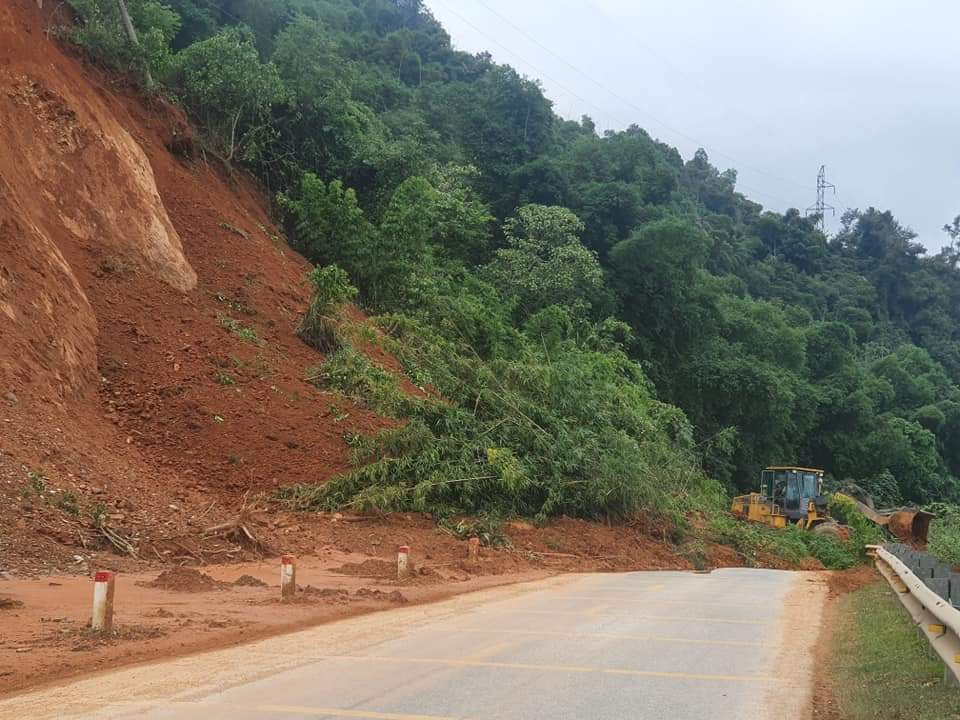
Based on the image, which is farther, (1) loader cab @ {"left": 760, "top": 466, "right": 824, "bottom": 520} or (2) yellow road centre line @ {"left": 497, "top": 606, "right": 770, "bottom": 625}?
(1) loader cab @ {"left": 760, "top": 466, "right": 824, "bottom": 520}

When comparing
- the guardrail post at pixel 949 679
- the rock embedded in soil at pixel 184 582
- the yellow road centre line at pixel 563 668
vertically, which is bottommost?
the rock embedded in soil at pixel 184 582

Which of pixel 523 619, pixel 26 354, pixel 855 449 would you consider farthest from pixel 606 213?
pixel 523 619

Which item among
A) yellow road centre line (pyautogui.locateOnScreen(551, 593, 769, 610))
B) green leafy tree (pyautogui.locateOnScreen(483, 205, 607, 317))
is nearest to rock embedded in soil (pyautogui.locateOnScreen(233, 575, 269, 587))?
yellow road centre line (pyautogui.locateOnScreen(551, 593, 769, 610))

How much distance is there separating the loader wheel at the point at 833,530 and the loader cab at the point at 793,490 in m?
2.38

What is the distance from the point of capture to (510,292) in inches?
1695

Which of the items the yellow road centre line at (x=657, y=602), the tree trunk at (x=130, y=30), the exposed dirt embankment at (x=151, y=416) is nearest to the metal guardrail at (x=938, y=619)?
the yellow road centre line at (x=657, y=602)

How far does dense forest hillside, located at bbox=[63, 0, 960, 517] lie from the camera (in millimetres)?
22672

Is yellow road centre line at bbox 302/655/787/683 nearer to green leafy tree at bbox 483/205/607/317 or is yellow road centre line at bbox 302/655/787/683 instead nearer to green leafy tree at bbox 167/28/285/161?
green leafy tree at bbox 167/28/285/161

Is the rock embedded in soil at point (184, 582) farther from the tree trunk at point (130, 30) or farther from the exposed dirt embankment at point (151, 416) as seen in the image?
the tree trunk at point (130, 30)

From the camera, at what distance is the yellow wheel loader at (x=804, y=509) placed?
1297 inches

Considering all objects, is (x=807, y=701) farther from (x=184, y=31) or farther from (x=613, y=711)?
(x=184, y=31)

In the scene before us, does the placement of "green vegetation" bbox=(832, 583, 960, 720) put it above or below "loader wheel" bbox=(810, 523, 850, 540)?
above

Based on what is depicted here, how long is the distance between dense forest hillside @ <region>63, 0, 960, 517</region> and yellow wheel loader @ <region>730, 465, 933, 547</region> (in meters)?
2.07

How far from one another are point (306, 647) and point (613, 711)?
3.47 metres
